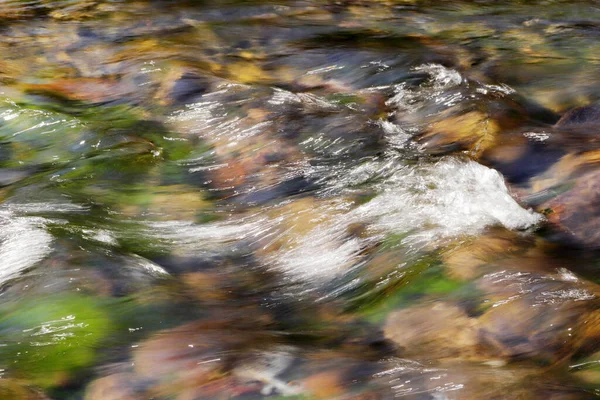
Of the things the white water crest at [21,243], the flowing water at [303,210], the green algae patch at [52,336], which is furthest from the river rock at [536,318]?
the white water crest at [21,243]

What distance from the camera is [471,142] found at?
5246mm

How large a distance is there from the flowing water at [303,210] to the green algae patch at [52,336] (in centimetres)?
1

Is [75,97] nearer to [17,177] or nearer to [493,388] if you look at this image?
[17,177]

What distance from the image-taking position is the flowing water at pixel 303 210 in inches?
121

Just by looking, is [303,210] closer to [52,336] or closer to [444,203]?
[444,203]

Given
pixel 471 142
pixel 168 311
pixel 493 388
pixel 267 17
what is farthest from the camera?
pixel 267 17

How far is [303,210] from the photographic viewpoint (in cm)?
463

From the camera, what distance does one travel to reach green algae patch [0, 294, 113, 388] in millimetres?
3094

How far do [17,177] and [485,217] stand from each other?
3150 millimetres

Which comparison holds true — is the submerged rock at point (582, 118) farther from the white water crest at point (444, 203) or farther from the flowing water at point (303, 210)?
the white water crest at point (444, 203)

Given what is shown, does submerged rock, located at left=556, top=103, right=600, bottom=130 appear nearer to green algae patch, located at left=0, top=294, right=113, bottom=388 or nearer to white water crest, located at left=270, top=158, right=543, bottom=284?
white water crest, located at left=270, top=158, right=543, bottom=284

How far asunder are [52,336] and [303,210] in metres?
1.75

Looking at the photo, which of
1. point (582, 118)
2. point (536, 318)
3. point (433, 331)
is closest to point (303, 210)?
point (433, 331)

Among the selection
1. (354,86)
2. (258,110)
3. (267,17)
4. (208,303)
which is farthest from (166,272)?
(267,17)
